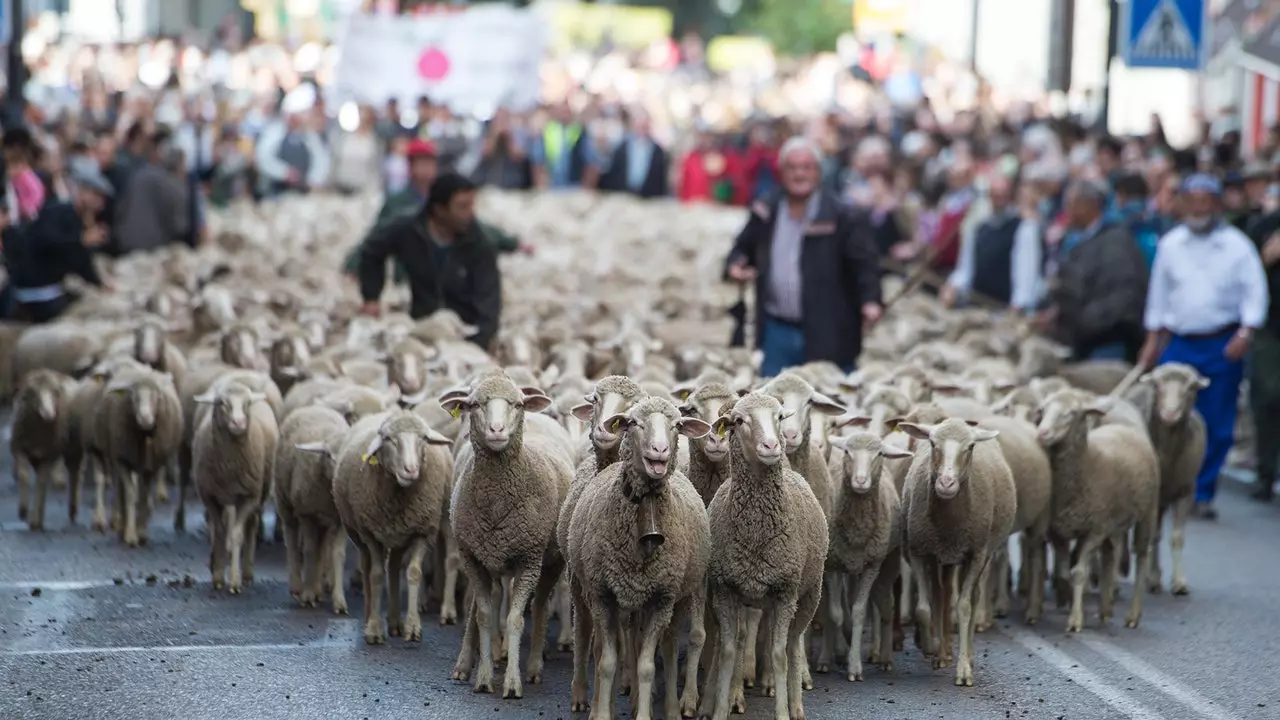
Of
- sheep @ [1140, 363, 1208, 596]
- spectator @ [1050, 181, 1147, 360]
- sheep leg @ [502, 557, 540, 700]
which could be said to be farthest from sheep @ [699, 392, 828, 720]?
spectator @ [1050, 181, 1147, 360]

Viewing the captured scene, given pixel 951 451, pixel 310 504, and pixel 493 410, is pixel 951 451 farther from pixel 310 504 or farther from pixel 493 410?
pixel 310 504

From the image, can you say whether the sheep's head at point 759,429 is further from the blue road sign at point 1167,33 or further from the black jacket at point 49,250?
the blue road sign at point 1167,33

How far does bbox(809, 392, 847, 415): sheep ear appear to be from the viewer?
9.29m

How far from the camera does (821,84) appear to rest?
178 ft

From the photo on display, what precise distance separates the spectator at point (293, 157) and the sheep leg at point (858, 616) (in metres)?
25.9

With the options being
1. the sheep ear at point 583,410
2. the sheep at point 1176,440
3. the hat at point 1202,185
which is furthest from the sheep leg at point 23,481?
the hat at point 1202,185

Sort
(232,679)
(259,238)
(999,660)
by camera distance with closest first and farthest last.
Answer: (232,679) < (999,660) < (259,238)

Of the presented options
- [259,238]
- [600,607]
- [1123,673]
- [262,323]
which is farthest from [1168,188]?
[259,238]

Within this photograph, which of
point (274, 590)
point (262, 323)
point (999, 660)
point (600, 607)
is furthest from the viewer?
point (262, 323)

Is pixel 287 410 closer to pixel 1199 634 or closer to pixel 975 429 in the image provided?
pixel 975 429

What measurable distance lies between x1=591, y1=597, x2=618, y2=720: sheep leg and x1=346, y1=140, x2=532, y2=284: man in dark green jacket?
20.7ft

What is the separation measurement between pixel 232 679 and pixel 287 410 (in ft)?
11.6

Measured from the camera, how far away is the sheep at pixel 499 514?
8.88m

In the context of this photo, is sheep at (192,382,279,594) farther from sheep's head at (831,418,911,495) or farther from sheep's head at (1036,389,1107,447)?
sheep's head at (1036,389,1107,447)
